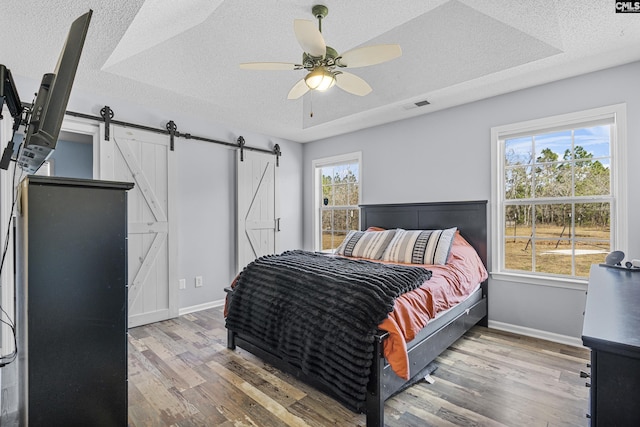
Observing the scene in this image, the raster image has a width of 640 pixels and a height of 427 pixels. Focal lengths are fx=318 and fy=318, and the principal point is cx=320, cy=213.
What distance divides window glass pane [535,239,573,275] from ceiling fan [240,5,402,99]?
7.84ft

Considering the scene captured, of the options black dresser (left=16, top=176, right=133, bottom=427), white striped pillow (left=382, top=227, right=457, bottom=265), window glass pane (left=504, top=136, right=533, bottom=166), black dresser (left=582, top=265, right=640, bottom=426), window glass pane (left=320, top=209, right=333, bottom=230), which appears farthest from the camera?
window glass pane (left=320, top=209, right=333, bottom=230)

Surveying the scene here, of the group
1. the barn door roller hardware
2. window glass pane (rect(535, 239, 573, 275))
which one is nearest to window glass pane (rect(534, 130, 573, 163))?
window glass pane (rect(535, 239, 573, 275))

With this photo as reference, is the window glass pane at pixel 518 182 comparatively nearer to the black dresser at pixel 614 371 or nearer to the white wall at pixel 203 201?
the black dresser at pixel 614 371

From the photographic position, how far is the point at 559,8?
201 cm

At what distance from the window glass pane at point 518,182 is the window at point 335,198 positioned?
1909 millimetres

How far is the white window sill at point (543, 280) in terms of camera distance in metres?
2.85

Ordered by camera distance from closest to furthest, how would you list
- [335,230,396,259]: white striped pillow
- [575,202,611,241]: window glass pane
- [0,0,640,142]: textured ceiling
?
[0,0,640,142]: textured ceiling, [575,202,611,241]: window glass pane, [335,230,396,259]: white striped pillow

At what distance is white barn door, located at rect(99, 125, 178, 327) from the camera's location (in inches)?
134

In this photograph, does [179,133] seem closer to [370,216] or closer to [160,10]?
[160,10]

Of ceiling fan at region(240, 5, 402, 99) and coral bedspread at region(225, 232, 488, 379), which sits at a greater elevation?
ceiling fan at region(240, 5, 402, 99)

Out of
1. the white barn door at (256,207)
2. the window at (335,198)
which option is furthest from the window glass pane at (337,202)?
the white barn door at (256,207)

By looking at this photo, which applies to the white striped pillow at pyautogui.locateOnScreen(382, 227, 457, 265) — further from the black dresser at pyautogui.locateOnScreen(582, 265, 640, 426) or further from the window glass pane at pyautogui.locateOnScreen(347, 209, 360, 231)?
the black dresser at pyautogui.locateOnScreen(582, 265, 640, 426)

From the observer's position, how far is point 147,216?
11.7ft

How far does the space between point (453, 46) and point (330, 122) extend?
1.76 meters
